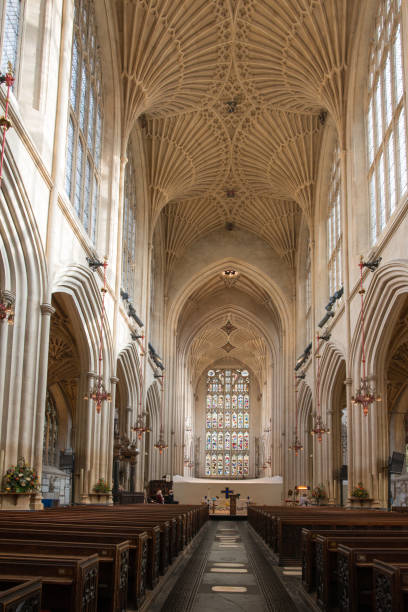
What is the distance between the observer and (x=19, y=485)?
11047mm

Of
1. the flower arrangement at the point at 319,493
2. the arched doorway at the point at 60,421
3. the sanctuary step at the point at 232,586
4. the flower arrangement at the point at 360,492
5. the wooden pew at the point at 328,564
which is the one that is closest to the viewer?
the wooden pew at the point at 328,564

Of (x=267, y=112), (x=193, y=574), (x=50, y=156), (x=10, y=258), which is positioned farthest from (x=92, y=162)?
(x=193, y=574)

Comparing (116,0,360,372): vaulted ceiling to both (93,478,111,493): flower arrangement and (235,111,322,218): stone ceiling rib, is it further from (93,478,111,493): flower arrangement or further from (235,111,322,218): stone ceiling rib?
(93,478,111,493): flower arrangement

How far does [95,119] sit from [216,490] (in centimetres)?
2203

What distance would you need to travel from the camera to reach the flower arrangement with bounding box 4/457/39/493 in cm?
1101

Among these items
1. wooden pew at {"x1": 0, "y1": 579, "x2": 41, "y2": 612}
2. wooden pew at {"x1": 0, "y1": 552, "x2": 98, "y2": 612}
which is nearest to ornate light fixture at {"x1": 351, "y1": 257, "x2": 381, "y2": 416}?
wooden pew at {"x1": 0, "y1": 552, "x2": 98, "y2": 612}

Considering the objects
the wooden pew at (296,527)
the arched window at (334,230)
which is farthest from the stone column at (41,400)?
the arched window at (334,230)

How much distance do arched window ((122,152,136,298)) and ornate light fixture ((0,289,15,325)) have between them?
12400mm

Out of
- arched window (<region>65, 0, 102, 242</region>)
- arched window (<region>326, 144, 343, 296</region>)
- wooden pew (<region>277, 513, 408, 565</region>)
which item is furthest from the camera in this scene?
arched window (<region>326, 144, 343, 296</region>)

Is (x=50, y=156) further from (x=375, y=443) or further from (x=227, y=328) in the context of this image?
(x=227, y=328)

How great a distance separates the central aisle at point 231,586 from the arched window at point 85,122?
10153 mm

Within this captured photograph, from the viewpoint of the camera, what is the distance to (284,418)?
35.1m

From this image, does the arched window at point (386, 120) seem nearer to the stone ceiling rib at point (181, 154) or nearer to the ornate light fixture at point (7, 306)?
the stone ceiling rib at point (181, 154)

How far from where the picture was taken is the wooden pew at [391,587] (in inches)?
→ 141
